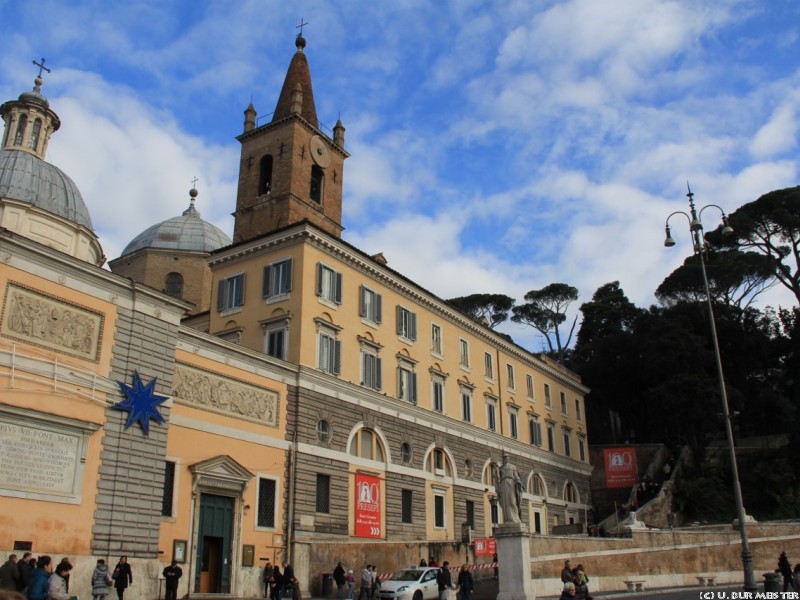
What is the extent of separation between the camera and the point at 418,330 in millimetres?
34625

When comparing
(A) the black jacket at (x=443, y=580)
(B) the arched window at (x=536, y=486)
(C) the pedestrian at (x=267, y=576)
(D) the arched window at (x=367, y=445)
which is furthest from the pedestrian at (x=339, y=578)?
(B) the arched window at (x=536, y=486)

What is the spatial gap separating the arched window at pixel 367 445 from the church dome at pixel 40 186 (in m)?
13.9

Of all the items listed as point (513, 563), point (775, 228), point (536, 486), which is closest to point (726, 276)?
point (775, 228)

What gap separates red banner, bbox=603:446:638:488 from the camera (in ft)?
140

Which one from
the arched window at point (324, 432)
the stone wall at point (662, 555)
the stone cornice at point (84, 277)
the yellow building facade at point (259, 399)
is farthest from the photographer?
the arched window at point (324, 432)

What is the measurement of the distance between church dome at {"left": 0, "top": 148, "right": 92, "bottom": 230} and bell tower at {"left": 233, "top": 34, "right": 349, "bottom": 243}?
22.4 feet

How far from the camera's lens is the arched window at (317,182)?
116 feet

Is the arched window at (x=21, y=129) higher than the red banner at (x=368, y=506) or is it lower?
higher

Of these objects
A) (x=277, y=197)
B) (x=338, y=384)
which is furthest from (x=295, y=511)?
(x=277, y=197)

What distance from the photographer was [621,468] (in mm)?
43156

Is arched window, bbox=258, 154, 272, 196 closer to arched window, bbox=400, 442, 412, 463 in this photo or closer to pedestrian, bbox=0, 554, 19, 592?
arched window, bbox=400, 442, 412, 463

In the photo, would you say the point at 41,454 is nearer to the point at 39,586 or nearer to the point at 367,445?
the point at 39,586

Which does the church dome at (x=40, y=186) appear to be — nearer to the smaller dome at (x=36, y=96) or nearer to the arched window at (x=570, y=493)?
the smaller dome at (x=36, y=96)

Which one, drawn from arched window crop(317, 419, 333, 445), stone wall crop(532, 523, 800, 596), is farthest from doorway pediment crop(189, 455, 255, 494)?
stone wall crop(532, 523, 800, 596)
